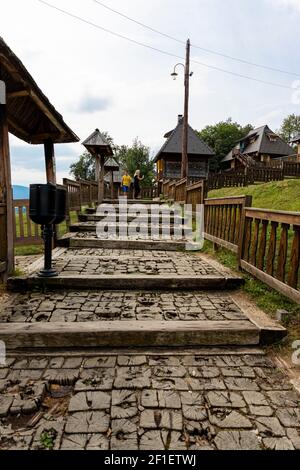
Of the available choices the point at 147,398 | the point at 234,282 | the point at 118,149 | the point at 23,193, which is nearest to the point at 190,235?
the point at 234,282

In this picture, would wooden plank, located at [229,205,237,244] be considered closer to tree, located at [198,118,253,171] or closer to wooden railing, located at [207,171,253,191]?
wooden railing, located at [207,171,253,191]

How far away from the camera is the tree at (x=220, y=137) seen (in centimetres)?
4731

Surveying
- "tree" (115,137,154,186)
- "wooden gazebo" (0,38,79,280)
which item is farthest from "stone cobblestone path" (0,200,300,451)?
"tree" (115,137,154,186)

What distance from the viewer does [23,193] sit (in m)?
6.39

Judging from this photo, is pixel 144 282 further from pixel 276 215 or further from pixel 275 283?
pixel 276 215

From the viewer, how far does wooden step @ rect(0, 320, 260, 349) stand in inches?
95.8

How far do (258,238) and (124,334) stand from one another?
2.38 m

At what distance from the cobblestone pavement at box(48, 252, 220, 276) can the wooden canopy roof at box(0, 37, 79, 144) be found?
2294mm

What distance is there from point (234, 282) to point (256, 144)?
40015 millimetres

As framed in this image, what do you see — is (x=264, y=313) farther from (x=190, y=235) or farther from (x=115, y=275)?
(x=190, y=235)

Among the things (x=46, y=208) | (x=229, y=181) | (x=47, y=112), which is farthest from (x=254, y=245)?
(x=229, y=181)

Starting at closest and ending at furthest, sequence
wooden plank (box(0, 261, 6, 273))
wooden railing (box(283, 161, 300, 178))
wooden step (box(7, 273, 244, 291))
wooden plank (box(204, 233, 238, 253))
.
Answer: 1. wooden plank (box(0, 261, 6, 273))
2. wooden step (box(7, 273, 244, 291))
3. wooden plank (box(204, 233, 238, 253))
4. wooden railing (box(283, 161, 300, 178))

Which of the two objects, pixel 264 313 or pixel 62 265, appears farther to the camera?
pixel 62 265

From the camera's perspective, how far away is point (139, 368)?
7.25 ft
